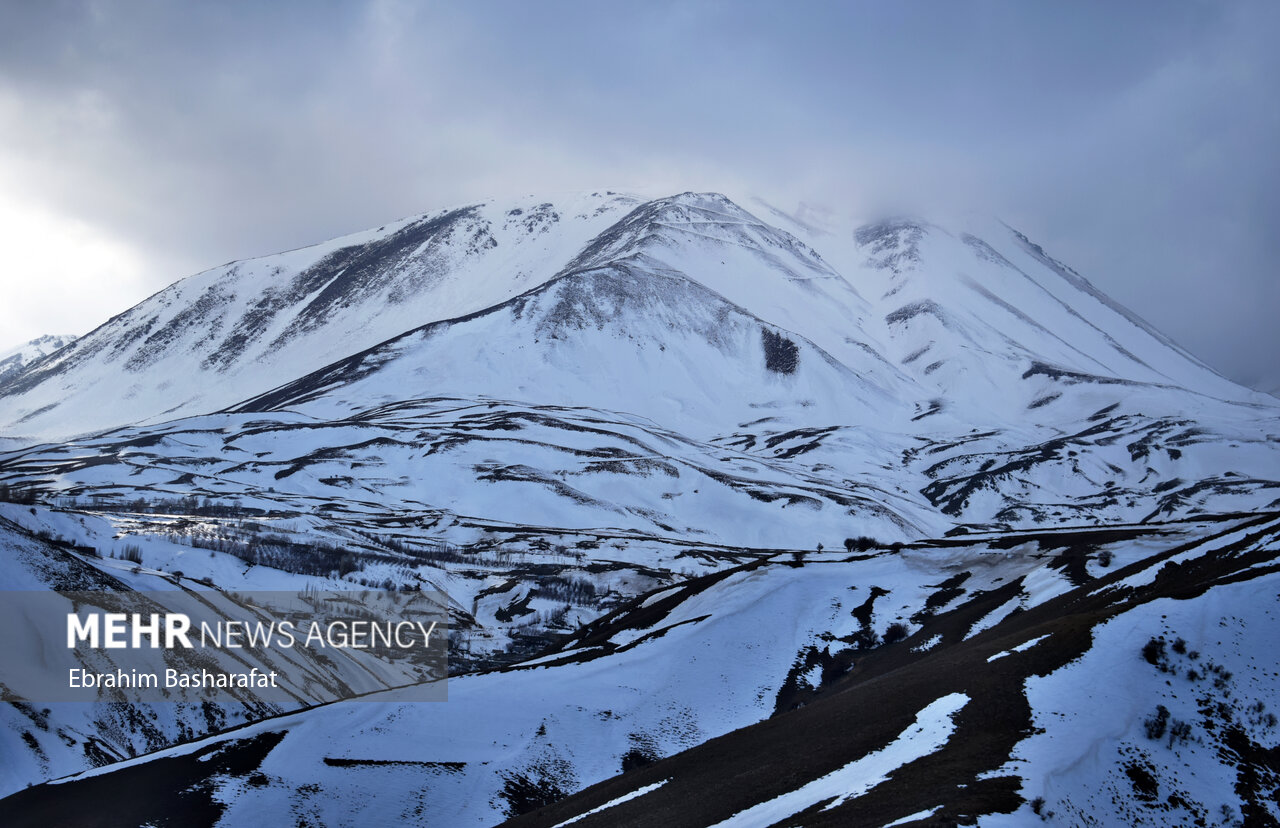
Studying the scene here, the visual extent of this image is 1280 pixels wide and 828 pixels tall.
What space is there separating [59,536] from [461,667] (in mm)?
35413

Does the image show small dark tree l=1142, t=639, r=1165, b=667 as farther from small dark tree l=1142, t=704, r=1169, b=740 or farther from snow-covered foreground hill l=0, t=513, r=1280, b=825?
small dark tree l=1142, t=704, r=1169, b=740

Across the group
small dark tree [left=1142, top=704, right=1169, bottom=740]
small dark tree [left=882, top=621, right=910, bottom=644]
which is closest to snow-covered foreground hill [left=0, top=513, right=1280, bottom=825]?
small dark tree [left=1142, top=704, right=1169, bottom=740]

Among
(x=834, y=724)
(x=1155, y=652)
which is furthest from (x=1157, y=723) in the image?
(x=834, y=724)

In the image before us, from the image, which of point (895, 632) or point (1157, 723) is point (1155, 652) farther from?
point (895, 632)

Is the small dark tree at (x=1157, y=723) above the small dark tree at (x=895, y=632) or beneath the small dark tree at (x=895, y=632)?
beneath

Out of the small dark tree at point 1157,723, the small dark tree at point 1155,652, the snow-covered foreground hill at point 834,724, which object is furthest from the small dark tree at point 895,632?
the small dark tree at point 1157,723

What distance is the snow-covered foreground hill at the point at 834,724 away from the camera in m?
25.6

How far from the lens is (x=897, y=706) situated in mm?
34500

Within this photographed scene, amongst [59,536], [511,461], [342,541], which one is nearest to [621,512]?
[511,461]

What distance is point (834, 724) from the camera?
35.3 meters

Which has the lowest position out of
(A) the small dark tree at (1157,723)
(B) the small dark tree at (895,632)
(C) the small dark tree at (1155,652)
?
(A) the small dark tree at (1157,723)

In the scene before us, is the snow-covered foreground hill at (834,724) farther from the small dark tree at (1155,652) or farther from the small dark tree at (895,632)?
the small dark tree at (895,632)

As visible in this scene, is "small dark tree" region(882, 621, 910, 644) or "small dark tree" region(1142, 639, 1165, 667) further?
"small dark tree" region(882, 621, 910, 644)

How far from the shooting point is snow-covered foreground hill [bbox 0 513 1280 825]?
25.6m
